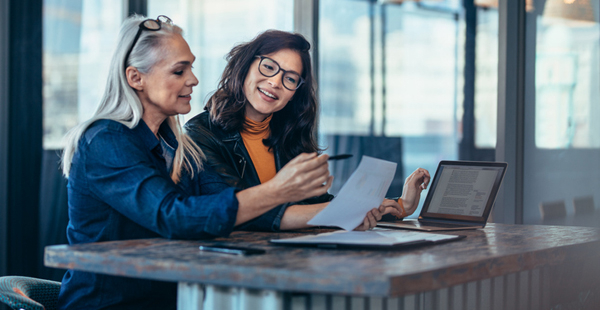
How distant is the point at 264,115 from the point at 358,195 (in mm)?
884

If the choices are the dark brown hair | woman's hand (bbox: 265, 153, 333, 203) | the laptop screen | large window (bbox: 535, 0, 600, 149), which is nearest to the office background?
large window (bbox: 535, 0, 600, 149)

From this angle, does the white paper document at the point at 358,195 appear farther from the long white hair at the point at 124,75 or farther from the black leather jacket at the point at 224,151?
the long white hair at the point at 124,75

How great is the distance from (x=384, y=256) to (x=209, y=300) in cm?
39

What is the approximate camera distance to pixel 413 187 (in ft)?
6.77

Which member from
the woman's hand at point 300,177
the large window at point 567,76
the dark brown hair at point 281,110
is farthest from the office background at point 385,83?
the woman's hand at point 300,177

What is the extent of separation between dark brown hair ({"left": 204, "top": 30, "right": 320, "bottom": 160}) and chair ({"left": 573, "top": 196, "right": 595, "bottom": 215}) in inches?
55.5

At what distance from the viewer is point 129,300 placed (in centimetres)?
143

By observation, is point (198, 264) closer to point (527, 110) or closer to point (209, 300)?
point (209, 300)

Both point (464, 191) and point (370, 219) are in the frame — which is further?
point (464, 191)

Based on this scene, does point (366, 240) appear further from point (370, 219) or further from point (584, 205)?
point (584, 205)

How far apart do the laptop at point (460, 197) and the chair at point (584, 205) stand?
44.6 inches

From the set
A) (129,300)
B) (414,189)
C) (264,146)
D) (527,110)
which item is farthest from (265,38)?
(527,110)

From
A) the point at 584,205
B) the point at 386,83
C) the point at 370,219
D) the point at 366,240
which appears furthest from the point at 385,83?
the point at 366,240

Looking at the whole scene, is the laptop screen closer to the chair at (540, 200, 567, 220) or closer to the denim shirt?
the denim shirt
